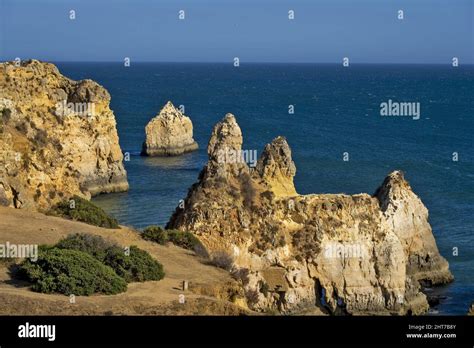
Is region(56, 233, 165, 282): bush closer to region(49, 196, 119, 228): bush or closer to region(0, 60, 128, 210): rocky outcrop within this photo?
region(49, 196, 119, 228): bush

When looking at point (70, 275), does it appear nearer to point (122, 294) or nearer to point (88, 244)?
point (122, 294)

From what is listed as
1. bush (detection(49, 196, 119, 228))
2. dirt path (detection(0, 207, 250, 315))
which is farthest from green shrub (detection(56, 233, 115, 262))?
bush (detection(49, 196, 119, 228))

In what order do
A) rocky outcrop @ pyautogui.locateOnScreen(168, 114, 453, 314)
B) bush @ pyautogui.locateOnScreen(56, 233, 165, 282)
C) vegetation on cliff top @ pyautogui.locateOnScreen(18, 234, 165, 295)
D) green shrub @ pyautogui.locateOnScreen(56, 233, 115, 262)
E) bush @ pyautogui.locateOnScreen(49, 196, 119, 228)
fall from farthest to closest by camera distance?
bush @ pyautogui.locateOnScreen(49, 196, 119, 228) < rocky outcrop @ pyautogui.locateOnScreen(168, 114, 453, 314) < green shrub @ pyautogui.locateOnScreen(56, 233, 115, 262) < bush @ pyautogui.locateOnScreen(56, 233, 165, 282) < vegetation on cliff top @ pyautogui.locateOnScreen(18, 234, 165, 295)

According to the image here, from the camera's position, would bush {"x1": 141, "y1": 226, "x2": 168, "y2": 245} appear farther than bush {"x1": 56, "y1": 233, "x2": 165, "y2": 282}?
Yes

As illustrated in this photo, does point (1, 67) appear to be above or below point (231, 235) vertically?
above

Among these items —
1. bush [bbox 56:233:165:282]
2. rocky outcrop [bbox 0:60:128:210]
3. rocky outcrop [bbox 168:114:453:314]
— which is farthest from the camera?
rocky outcrop [bbox 0:60:128:210]

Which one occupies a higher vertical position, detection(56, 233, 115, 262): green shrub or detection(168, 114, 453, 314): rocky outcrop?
detection(56, 233, 115, 262): green shrub

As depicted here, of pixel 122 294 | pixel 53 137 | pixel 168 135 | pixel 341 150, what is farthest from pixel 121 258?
pixel 341 150
